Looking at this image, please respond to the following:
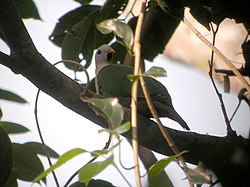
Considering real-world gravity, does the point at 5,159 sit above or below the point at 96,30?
below

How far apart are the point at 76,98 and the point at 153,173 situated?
74 centimetres

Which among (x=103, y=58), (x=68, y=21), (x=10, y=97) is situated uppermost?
(x=68, y=21)

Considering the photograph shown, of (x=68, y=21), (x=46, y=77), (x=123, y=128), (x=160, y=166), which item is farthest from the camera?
(x=68, y=21)

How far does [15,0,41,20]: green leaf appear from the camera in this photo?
287cm

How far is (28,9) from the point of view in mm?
2889

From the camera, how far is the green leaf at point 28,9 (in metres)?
2.87

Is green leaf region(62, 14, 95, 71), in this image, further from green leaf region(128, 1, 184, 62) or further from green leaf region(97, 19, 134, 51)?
green leaf region(97, 19, 134, 51)

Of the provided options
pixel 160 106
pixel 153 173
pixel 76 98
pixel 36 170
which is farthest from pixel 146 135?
pixel 160 106

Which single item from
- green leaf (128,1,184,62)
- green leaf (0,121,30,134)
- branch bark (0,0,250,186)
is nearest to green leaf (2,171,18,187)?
green leaf (0,121,30,134)

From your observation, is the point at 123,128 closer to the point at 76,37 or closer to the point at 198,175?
the point at 198,175

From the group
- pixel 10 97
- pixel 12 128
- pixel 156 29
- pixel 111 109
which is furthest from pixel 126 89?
pixel 111 109

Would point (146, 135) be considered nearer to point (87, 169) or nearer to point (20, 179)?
point (20, 179)

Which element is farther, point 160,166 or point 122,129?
point 160,166

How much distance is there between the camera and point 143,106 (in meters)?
3.22
